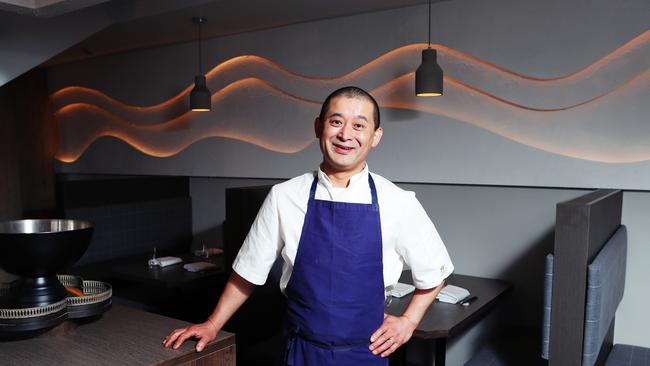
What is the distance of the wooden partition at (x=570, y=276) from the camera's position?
191 cm

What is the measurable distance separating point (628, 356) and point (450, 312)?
1040 millimetres

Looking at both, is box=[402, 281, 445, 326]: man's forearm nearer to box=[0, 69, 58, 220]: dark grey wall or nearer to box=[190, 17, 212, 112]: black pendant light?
box=[190, 17, 212, 112]: black pendant light

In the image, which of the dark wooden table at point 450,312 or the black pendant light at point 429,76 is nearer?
the dark wooden table at point 450,312

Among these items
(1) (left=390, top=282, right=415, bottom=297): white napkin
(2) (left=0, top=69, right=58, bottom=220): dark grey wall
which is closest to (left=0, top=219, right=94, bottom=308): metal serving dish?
(1) (left=390, top=282, right=415, bottom=297): white napkin

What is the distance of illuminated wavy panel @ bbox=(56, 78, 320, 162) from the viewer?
388 cm

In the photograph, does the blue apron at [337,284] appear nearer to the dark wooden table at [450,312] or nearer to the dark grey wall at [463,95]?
the dark wooden table at [450,312]

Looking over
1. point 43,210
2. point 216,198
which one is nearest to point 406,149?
point 216,198

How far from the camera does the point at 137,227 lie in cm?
416

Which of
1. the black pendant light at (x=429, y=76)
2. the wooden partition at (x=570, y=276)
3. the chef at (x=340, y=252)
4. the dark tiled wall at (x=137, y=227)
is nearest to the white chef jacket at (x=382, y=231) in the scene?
the chef at (x=340, y=252)

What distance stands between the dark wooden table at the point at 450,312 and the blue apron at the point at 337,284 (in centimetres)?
88

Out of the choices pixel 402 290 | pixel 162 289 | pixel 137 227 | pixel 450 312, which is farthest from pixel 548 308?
pixel 137 227

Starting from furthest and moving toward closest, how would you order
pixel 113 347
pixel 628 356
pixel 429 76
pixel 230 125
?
pixel 230 125 < pixel 429 76 < pixel 628 356 < pixel 113 347

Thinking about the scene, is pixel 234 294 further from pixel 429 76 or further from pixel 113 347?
pixel 429 76

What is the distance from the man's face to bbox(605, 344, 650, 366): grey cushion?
6.64 ft
